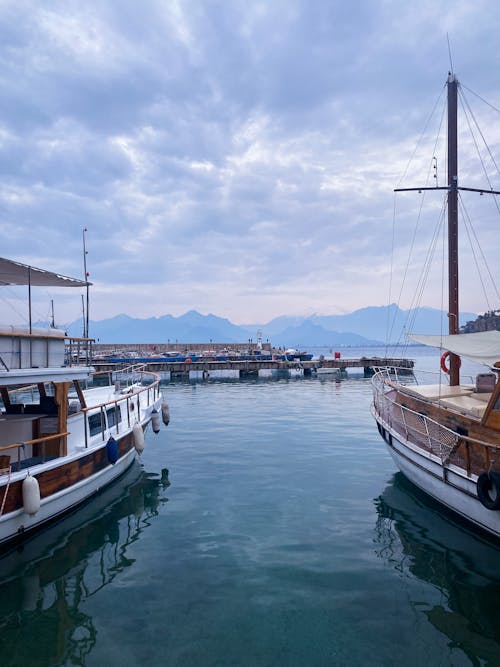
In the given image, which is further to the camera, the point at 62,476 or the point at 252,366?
the point at 252,366

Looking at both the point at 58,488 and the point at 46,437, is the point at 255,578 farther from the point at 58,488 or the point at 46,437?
the point at 46,437

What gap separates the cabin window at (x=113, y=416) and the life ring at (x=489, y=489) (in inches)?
445

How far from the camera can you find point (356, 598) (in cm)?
760

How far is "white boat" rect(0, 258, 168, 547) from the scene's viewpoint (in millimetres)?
9352

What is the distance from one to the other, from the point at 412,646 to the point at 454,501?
15.1ft

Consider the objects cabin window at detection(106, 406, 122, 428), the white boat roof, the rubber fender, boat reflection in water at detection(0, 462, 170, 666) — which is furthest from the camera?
cabin window at detection(106, 406, 122, 428)

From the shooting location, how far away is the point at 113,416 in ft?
50.2

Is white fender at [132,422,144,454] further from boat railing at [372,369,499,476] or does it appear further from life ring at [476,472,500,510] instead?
life ring at [476,472,500,510]

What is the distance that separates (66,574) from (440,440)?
9.46 metres

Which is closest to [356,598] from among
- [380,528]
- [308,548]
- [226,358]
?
[308,548]

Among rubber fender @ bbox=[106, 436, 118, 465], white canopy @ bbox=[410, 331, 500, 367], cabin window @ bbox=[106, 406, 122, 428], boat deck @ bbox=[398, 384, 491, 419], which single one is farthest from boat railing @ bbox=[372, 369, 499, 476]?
cabin window @ bbox=[106, 406, 122, 428]

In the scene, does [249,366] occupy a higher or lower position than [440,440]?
lower

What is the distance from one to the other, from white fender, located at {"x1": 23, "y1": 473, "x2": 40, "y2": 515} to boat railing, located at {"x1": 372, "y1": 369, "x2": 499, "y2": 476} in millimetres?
9394

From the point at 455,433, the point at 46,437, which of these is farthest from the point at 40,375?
the point at 455,433
